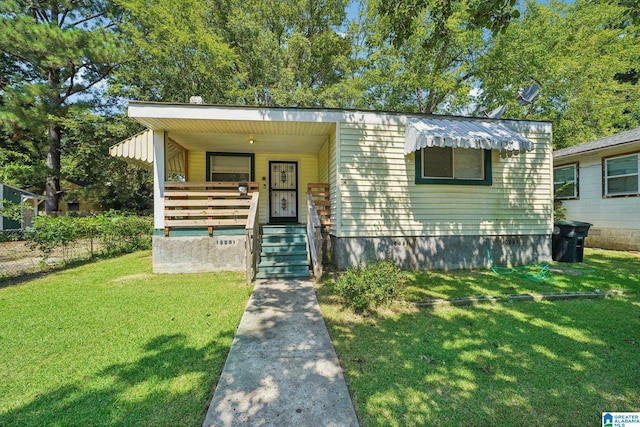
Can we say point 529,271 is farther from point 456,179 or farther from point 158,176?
point 158,176

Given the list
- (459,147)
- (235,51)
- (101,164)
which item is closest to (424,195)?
(459,147)

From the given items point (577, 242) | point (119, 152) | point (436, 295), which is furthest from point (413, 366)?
point (119, 152)

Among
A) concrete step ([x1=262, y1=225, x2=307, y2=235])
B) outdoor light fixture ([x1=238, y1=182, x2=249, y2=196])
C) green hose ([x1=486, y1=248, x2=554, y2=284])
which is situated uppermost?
outdoor light fixture ([x1=238, y1=182, x2=249, y2=196])

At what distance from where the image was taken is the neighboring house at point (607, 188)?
8367 mm

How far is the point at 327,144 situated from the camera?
24.4ft

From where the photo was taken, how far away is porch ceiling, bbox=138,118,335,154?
611 centimetres

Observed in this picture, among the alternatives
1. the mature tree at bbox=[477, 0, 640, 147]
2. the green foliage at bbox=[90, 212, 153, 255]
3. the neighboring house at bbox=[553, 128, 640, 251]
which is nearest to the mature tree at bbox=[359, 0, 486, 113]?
the mature tree at bbox=[477, 0, 640, 147]

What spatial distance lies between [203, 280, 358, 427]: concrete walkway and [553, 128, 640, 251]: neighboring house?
34.6 feet

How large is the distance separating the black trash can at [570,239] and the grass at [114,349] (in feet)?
25.1

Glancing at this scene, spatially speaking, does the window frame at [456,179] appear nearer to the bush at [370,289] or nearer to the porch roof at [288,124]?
the porch roof at [288,124]

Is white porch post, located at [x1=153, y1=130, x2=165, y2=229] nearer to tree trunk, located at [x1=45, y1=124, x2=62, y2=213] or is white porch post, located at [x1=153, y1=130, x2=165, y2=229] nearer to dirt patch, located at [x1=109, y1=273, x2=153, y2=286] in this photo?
dirt patch, located at [x1=109, y1=273, x2=153, y2=286]

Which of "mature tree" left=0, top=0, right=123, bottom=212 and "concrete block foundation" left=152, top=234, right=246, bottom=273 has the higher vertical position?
"mature tree" left=0, top=0, right=123, bottom=212

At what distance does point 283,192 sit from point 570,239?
7744 mm

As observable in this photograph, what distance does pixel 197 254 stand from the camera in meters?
6.39
